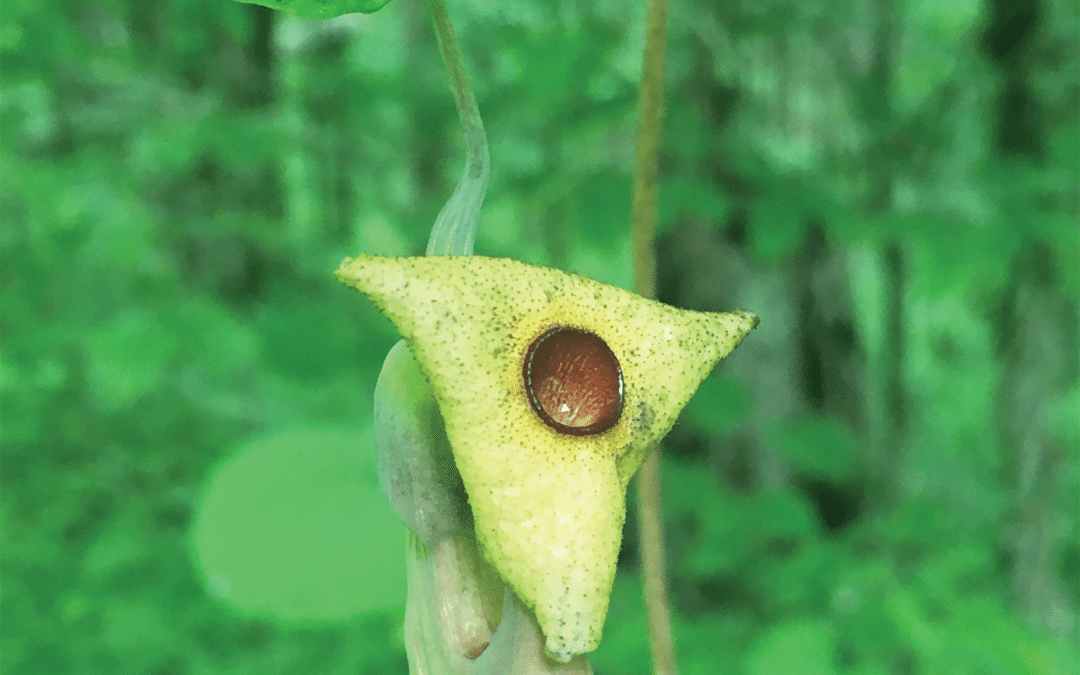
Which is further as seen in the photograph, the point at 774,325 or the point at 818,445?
the point at 774,325

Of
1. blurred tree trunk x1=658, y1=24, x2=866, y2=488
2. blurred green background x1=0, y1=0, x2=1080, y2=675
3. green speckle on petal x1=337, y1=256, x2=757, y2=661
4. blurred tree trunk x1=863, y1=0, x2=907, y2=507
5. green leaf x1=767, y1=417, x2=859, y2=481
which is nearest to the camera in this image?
green speckle on petal x1=337, y1=256, x2=757, y2=661

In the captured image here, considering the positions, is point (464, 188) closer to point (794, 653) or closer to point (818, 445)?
point (794, 653)

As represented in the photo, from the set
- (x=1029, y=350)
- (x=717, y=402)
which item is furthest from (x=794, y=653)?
(x=1029, y=350)

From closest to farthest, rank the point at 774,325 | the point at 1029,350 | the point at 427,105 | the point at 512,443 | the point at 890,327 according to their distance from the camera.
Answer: the point at 512,443 < the point at 427,105 < the point at 1029,350 < the point at 774,325 < the point at 890,327

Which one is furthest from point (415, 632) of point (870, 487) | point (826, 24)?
point (870, 487)

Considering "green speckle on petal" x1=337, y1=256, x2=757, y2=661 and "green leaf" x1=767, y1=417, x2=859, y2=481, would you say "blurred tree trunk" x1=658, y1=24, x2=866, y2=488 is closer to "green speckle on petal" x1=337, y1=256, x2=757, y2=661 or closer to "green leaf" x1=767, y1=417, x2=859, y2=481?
"green leaf" x1=767, y1=417, x2=859, y2=481

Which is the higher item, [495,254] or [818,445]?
[495,254]

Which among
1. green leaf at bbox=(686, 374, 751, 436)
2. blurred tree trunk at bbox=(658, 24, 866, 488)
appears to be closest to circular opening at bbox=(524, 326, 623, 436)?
green leaf at bbox=(686, 374, 751, 436)
